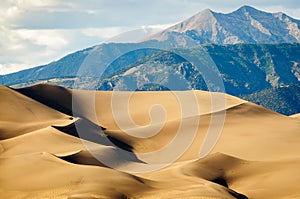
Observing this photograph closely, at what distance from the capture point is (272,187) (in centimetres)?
4006

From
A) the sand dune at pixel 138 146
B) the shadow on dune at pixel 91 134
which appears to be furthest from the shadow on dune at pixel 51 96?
the shadow on dune at pixel 91 134

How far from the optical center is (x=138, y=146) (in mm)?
63812

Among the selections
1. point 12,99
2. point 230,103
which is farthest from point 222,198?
point 230,103

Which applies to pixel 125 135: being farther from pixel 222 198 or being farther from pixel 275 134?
pixel 222 198

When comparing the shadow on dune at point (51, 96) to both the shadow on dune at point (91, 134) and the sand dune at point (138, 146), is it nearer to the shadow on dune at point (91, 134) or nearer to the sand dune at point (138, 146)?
the sand dune at point (138, 146)

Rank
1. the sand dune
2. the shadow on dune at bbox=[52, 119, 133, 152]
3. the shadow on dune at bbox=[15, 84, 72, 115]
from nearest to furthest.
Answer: the sand dune, the shadow on dune at bbox=[52, 119, 133, 152], the shadow on dune at bbox=[15, 84, 72, 115]

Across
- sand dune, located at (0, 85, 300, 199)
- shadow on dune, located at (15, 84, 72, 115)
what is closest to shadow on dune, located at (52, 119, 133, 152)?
sand dune, located at (0, 85, 300, 199)

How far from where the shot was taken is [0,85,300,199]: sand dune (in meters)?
34.0

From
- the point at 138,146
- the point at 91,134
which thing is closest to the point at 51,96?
the point at 91,134

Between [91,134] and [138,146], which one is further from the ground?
[91,134]

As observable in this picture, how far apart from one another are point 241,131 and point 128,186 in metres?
40.6

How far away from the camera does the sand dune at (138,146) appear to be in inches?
1337

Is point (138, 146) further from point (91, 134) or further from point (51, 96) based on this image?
point (51, 96)

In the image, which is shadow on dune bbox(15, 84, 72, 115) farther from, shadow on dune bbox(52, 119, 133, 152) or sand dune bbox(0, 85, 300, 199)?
shadow on dune bbox(52, 119, 133, 152)
